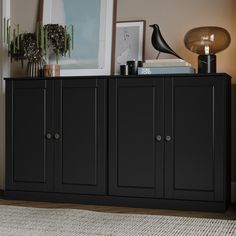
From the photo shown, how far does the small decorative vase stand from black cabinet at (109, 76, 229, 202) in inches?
20.1

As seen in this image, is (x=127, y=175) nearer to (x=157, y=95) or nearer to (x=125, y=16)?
(x=157, y=95)

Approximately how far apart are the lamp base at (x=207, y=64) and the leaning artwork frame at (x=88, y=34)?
74 cm

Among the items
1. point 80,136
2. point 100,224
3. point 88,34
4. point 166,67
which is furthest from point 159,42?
point 100,224

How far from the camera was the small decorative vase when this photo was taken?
3693 mm

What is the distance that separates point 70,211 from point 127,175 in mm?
458

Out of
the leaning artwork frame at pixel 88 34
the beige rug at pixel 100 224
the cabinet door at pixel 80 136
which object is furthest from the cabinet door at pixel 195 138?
the leaning artwork frame at pixel 88 34

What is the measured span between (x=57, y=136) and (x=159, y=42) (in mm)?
943

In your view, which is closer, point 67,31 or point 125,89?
point 125,89

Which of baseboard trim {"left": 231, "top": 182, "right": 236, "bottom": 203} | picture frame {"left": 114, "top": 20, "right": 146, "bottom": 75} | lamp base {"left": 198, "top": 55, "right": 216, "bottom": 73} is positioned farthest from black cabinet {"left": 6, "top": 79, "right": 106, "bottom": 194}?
baseboard trim {"left": 231, "top": 182, "right": 236, "bottom": 203}

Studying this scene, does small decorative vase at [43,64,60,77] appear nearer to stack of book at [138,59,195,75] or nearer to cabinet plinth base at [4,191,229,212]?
stack of book at [138,59,195,75]

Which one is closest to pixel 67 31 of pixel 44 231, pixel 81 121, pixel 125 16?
pixel 125 16

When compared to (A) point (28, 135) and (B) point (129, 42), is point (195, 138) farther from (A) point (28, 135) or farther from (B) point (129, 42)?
(A) point (28, 135)

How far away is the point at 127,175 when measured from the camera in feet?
11.1

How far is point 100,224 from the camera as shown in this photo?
281 centimetres
